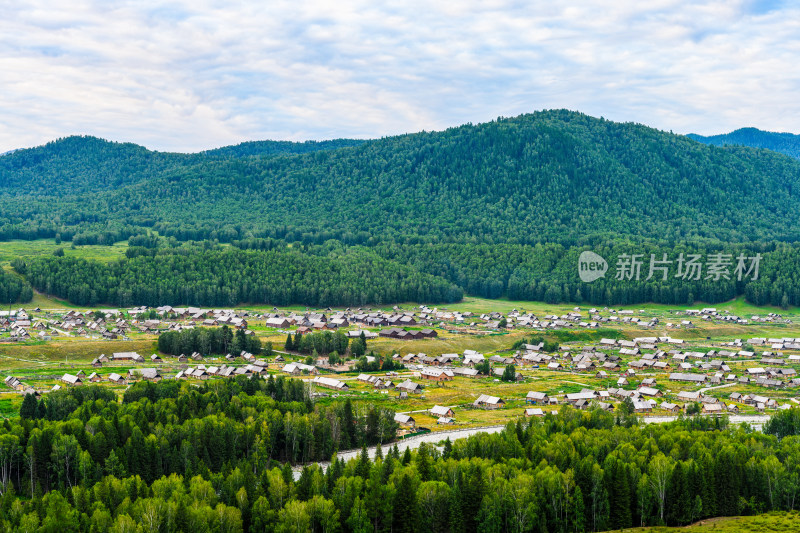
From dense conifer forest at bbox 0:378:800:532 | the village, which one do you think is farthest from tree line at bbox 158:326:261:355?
dense conifer forest at bbox 0:378:800:532

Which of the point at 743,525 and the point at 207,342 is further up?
the point at 207,342

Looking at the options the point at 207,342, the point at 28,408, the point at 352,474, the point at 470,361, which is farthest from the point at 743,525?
the point at 207,342

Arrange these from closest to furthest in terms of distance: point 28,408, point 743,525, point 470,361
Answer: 1. point 743,525
2. point 28,408
3. point 470,361

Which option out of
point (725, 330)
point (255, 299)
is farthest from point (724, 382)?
point (255, 299)

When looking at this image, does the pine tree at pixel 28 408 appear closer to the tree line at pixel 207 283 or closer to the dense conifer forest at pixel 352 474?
the dense conifer forest at pixel 352 474

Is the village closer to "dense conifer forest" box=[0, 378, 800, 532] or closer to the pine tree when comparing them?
"dense conifer forest" box=[0, 378, 800, 532]

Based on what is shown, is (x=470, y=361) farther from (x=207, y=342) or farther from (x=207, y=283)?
(x=207, y=283)
